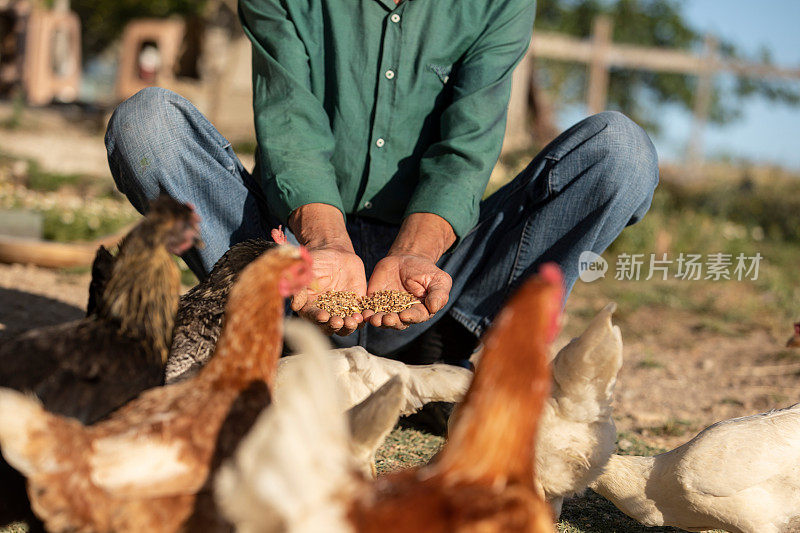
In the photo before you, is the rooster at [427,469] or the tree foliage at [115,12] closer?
the rooster at [427,469]

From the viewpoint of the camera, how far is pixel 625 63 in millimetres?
10406

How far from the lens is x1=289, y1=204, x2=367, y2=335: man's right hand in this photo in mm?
2377

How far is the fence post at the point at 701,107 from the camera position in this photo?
9.71m

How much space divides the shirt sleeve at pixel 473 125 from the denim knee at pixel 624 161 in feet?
1.37

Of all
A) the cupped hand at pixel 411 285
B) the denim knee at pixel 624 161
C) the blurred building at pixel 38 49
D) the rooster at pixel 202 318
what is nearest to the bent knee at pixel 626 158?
the denim knee at pixel 624 161

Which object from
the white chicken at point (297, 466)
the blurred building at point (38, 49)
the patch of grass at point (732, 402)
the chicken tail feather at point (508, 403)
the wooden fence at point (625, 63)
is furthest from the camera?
the blurred building at point (38, 49)

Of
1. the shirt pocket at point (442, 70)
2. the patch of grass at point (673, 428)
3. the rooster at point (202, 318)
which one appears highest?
the shirt pocket at point (442, 70)

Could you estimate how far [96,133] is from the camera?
12.5 m

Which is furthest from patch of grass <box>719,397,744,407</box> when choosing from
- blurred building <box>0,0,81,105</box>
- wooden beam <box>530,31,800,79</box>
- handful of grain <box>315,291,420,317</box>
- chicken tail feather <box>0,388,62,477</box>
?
blurred building <box>0,0,81,105</box>

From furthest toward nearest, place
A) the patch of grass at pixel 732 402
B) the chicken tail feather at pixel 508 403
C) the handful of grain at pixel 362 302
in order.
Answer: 1. the patch of grass at pixel 732 402
2. the handful of grain at pixel 362 302
3. the chicken tail feather at pixel 508 403

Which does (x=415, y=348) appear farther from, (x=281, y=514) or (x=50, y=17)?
(x=50, y=17)

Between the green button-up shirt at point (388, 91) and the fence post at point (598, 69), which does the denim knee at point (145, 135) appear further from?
the fence post at point (598, 69)

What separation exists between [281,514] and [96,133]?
12620 millimetres

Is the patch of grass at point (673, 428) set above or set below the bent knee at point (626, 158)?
below
